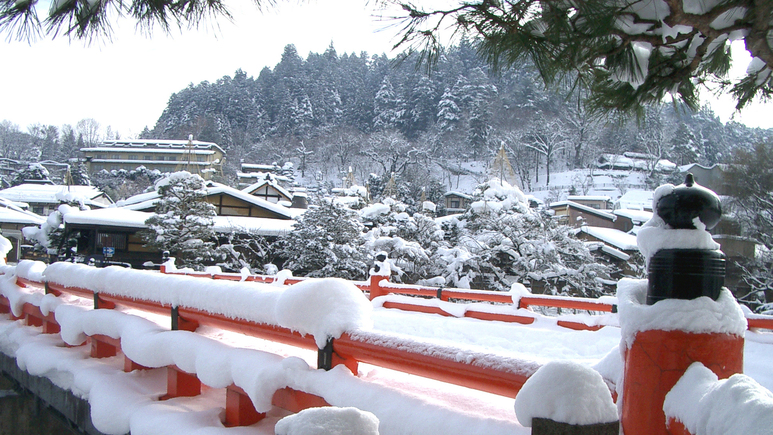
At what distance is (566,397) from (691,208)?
0.70 m

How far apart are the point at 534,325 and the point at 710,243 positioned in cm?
517

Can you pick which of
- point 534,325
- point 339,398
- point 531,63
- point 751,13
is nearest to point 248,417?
point 339,398

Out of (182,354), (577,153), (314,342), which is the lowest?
(182,354)

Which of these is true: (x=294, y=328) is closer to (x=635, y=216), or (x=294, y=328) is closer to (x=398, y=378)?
(x=398, y=378)

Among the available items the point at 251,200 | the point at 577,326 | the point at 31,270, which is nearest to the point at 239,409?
the point at 31,270

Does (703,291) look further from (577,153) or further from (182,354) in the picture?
(577,153)

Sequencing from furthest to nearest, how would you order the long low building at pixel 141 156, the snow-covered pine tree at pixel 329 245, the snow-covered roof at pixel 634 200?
the long low building at pixel 141 156
the snow-covered roof at pixel 634 200
the snow-covered pine tree at pixel 329 245

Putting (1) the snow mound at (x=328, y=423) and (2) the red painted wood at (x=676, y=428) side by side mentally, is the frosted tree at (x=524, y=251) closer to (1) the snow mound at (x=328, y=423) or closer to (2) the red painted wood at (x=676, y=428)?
(2) the red painted wood at (x=676, y=428)

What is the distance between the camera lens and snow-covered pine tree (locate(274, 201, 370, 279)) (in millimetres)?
16344

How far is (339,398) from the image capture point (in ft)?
5.77

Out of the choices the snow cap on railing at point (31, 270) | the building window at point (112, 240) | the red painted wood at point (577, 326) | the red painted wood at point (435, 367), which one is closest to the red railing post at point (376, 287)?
the red painted wood at point (577, 326)

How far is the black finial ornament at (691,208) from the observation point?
1.34m

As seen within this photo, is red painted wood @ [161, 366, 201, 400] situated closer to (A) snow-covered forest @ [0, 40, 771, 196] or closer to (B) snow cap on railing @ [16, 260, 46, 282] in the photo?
(B) snow cap on railing @ [16, 260, 46, 282]

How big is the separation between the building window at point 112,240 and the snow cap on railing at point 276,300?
20.3 metres
